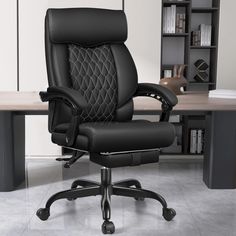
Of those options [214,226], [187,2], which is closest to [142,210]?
[214,226]

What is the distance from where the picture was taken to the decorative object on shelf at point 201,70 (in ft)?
15.3

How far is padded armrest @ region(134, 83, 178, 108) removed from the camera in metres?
2.52

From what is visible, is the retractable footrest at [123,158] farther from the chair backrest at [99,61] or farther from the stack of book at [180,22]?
the stack of book at [180,22]

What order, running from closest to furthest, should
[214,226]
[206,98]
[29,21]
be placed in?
[214,226] → [206,98] → [29,21]

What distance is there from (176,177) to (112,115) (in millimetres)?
1134

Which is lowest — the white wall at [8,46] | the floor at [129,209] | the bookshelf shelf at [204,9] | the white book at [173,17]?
the floor at [129,209]

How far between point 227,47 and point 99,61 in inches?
81.1

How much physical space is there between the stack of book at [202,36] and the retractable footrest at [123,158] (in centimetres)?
256

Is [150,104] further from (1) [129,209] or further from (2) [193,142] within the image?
(2) [193,142]

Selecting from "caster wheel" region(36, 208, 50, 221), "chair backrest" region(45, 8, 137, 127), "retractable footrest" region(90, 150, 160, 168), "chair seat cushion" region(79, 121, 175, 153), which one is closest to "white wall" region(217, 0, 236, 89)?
"chair backrest" region(45, 8, 137, 127)

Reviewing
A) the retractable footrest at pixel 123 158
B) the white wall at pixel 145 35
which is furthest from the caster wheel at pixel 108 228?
the white wall at pixel 145 35

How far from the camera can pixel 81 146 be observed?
7.57ft

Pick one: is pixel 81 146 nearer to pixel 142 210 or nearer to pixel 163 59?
pixel 142 210

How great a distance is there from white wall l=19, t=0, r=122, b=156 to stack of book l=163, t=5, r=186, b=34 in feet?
1.88
